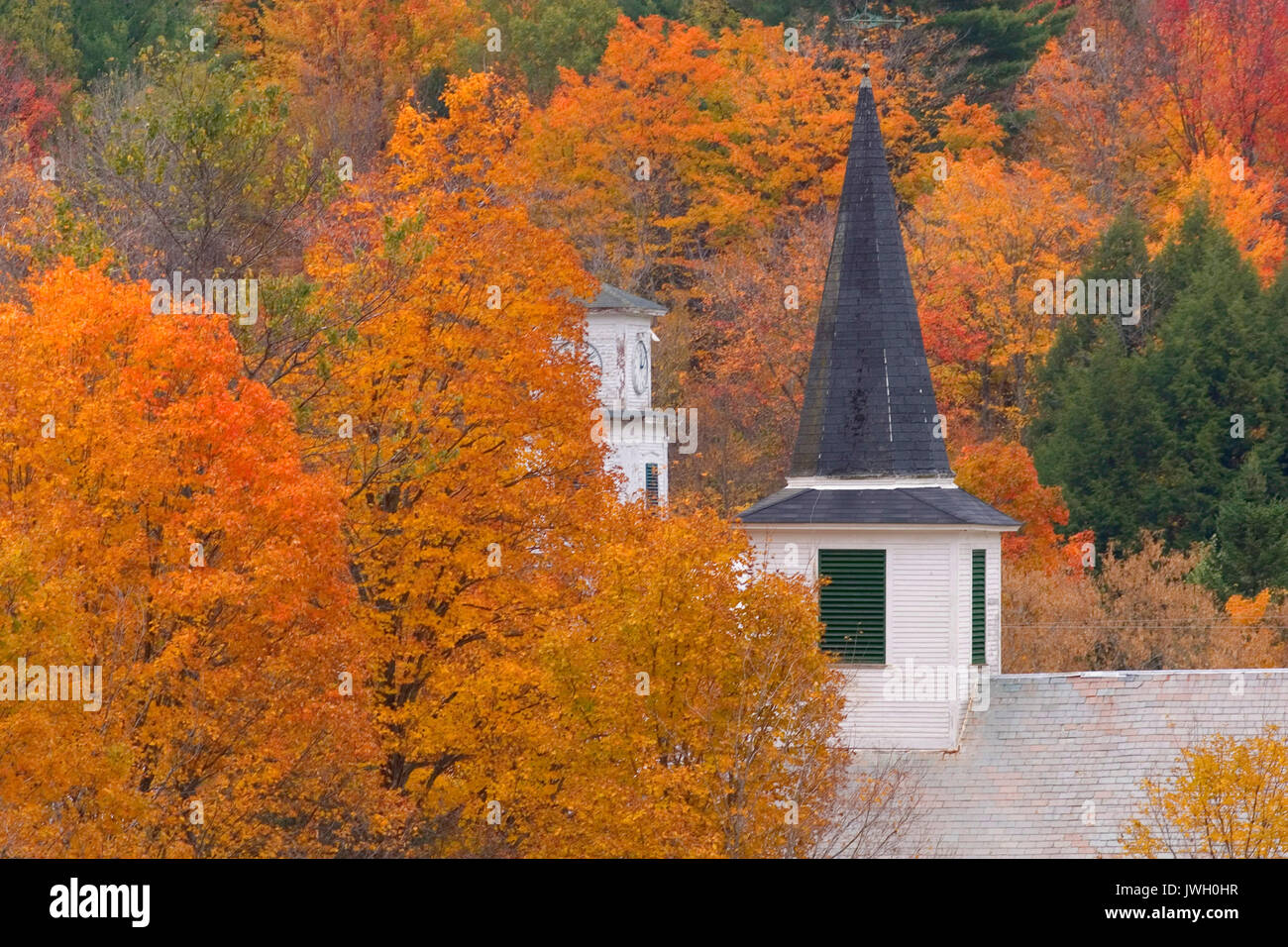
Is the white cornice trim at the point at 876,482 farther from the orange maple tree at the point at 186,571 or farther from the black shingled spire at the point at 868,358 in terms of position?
the orange maple tree at the point at 186,571

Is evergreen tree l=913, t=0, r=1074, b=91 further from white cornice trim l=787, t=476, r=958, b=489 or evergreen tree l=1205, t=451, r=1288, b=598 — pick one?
white cornice trim l=787, t=476, r=958, b=489

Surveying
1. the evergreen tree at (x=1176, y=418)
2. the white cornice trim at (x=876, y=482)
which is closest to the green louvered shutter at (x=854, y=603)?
the white cornice trim at (x=876, y=482)

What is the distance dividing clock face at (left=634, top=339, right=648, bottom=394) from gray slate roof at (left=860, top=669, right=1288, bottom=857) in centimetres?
2357

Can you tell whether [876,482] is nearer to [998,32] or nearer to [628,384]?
[628,384]

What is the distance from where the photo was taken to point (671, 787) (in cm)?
3188

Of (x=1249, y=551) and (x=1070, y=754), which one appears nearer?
(x=1070, y=754)

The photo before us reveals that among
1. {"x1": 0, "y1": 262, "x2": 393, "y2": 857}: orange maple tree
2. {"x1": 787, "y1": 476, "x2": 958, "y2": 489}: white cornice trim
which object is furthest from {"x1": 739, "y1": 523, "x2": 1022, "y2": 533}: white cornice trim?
{"x1": 0, "y1": 262, "x2": 393, "y2": 857}: orange maple tree

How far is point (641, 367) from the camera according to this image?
6025 centimetres

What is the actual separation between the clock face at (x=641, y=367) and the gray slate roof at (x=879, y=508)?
20.8 metres

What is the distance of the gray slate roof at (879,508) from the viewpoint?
38094mm

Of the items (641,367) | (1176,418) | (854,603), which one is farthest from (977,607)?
(1176,418)

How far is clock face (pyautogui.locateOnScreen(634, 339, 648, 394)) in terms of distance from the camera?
6000 cm

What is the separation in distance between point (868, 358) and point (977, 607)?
482 centimetres
